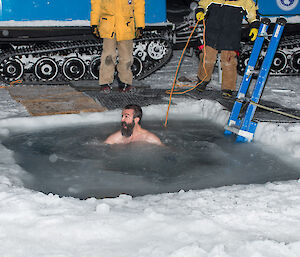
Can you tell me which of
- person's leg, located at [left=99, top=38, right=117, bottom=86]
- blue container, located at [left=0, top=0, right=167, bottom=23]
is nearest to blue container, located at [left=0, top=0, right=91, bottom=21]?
blue container, located at [left=0, top=0, right=167, bottom=23]

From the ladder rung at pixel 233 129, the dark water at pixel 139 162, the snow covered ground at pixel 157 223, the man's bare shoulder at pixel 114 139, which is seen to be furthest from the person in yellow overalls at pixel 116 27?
the snow covered ground at pixel 157 223

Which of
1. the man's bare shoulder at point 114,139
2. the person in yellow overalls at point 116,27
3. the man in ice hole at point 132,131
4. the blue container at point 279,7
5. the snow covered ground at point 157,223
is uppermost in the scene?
the blue container at point 279,7

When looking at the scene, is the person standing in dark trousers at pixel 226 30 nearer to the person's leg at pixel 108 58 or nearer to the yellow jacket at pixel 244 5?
the yellow jacket at pixel 244 5

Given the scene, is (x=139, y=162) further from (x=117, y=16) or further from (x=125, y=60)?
(x=117, y=16)

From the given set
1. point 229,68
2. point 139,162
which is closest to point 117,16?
point 229,68

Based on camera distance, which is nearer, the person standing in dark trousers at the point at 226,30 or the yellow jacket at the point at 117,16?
the person standing in dark trousers at the point at 226,30

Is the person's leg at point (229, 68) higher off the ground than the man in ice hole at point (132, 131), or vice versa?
the person's leg at point (229, 68)

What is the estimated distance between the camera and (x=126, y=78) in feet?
24.7

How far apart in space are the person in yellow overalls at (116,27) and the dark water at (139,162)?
1668 millimetres

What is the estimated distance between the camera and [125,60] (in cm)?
741

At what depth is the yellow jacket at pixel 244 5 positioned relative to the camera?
6.59 meters

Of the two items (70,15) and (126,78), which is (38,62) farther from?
(126,78)

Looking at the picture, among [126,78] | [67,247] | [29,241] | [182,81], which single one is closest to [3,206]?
[29,241]

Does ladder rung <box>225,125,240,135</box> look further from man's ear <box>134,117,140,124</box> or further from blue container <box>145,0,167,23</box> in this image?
blue container <box>145,0,167,23</box>
